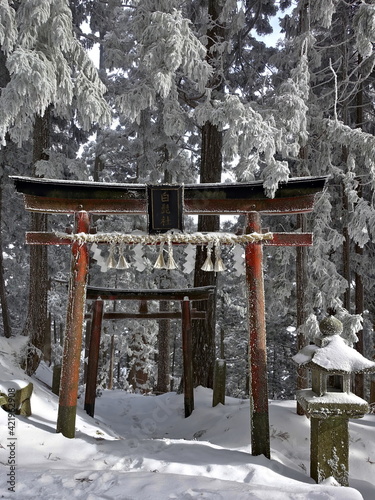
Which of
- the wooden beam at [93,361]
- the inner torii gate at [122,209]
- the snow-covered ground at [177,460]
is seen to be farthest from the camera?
the wooden beam at [93,361]

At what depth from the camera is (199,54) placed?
8.80 m

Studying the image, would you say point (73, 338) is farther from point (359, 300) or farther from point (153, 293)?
point (359, 300)

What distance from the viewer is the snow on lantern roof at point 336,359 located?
488 cm

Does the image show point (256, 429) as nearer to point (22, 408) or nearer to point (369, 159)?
point (22, 408)

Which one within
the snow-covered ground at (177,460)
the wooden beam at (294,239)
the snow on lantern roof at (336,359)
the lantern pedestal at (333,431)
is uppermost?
the wooden beam at (294,239)

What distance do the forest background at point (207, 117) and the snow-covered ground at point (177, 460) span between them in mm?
1922

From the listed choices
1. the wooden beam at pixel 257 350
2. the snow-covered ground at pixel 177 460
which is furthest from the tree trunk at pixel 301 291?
the wooden beam at pixel 257 350

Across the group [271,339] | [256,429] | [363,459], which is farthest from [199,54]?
[271,339]

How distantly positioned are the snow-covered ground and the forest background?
1.92 meters

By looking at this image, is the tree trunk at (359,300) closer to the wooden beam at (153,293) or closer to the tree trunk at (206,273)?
the tree trunk at (206,273)

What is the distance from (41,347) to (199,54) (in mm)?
7587

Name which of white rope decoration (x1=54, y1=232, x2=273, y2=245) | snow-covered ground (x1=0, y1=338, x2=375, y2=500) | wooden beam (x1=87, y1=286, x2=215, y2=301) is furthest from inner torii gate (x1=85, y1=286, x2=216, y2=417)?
white rope decoration (x1=54, y1=232, x2=273, y2=245)

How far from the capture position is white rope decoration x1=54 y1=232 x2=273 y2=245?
6.55 metres

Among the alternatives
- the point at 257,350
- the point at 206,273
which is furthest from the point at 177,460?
the point at 206,273
